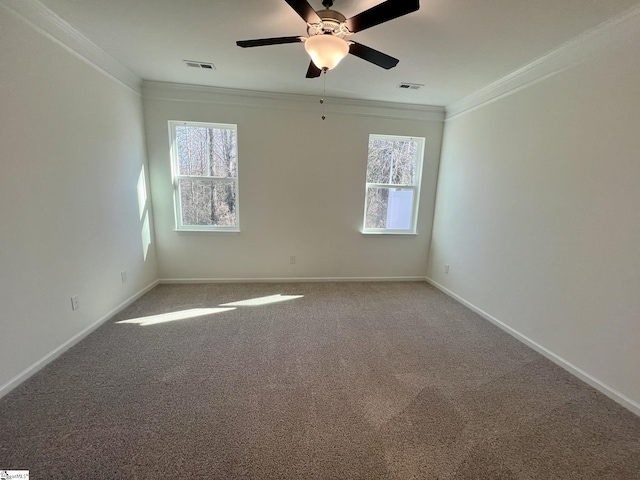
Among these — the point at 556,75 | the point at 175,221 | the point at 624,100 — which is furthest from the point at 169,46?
the point at 624,100

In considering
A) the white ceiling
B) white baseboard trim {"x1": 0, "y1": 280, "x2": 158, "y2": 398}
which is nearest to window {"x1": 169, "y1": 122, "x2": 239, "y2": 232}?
the white ceiling

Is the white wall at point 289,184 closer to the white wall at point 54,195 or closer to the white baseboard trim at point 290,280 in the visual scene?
the white baseboard trim at point 290,280

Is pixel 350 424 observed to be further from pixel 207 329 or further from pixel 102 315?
pixel 102 315

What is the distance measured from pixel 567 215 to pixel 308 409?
2483 millimetres

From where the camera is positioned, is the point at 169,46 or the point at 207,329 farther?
the point at 207,329

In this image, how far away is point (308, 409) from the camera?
1.64 metres

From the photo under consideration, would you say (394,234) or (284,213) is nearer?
(284,213)

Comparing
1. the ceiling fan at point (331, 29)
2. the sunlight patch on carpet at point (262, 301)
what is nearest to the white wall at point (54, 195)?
the sunlight patch on carpet at point (262, 301)

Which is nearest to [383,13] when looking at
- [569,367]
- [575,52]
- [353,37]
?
[353,37]

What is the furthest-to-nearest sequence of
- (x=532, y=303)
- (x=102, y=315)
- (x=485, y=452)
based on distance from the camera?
(x=102, y=315) < (x=532, y=303) < (x=485, y=452)

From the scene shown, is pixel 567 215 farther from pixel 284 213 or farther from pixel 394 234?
pixel 284 213

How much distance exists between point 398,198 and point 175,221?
3212 millimetres

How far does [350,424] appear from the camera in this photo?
5.05 ft

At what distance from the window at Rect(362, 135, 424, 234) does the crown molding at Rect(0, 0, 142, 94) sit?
119 inches
